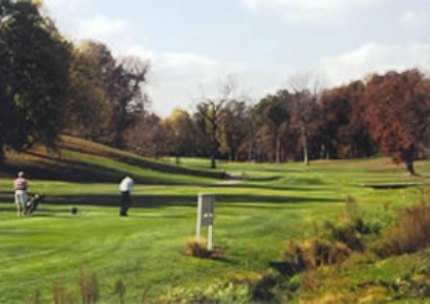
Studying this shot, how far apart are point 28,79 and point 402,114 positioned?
156 feet

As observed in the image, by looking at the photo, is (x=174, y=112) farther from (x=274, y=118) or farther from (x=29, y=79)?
(x=29, y=79)

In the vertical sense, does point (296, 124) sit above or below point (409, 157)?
above

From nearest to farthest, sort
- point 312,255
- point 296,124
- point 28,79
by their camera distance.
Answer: point 312,255, point 28,79, point 296,124

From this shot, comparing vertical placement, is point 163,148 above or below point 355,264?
above

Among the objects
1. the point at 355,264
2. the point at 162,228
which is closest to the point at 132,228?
the point at 162,228

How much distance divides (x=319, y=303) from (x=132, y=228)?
10.1m

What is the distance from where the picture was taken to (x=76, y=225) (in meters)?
25.2

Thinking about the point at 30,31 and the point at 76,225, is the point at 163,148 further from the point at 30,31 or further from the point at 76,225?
the point at 76,225

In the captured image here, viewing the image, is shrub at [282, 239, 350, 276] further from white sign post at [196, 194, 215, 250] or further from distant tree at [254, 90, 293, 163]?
distant tree at [254, 90, 293, 163]

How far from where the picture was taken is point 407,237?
22344mm

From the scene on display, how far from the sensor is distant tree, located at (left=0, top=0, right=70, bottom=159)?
4956 cm

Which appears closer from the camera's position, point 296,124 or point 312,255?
point 312,255

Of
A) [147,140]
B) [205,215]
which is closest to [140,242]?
[205,215]

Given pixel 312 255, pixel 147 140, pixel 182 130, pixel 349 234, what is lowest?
pixel 312 255
